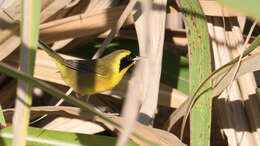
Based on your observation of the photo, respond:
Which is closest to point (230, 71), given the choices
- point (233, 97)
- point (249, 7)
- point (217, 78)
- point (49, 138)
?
point (217, 78)

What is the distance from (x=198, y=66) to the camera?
4.13ft

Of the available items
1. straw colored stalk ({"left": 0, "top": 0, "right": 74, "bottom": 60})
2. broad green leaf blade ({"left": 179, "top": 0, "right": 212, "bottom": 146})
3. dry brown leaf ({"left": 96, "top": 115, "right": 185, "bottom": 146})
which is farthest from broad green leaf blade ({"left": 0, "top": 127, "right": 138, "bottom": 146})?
straw colored stalk ({"left": 0, "top": 0, "right": 74, "bottom": 60})

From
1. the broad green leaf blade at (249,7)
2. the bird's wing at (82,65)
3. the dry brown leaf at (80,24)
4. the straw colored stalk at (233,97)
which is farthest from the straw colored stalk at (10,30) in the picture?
the broad green leaf blade at (249,7)

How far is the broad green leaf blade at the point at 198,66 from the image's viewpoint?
3.67ft

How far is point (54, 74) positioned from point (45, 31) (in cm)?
26

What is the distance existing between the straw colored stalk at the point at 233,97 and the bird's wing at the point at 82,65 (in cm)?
68

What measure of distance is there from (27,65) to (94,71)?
1.38m

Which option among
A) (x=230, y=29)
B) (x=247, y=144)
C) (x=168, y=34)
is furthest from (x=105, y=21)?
(x=247, y=144)

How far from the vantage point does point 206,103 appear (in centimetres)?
118

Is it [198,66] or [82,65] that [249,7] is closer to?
[198,66]

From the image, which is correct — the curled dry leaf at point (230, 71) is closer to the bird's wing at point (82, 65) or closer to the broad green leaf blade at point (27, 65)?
the broad green leaf blade at point (27, 65)

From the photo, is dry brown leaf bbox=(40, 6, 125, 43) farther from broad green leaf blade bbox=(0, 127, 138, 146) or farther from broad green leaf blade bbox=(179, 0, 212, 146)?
broad green leaf blade bbox=(0, 127, 138, 146)

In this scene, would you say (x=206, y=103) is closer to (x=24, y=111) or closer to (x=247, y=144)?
(x=247, y=144)

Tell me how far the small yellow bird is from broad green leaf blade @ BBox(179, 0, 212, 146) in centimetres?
52
